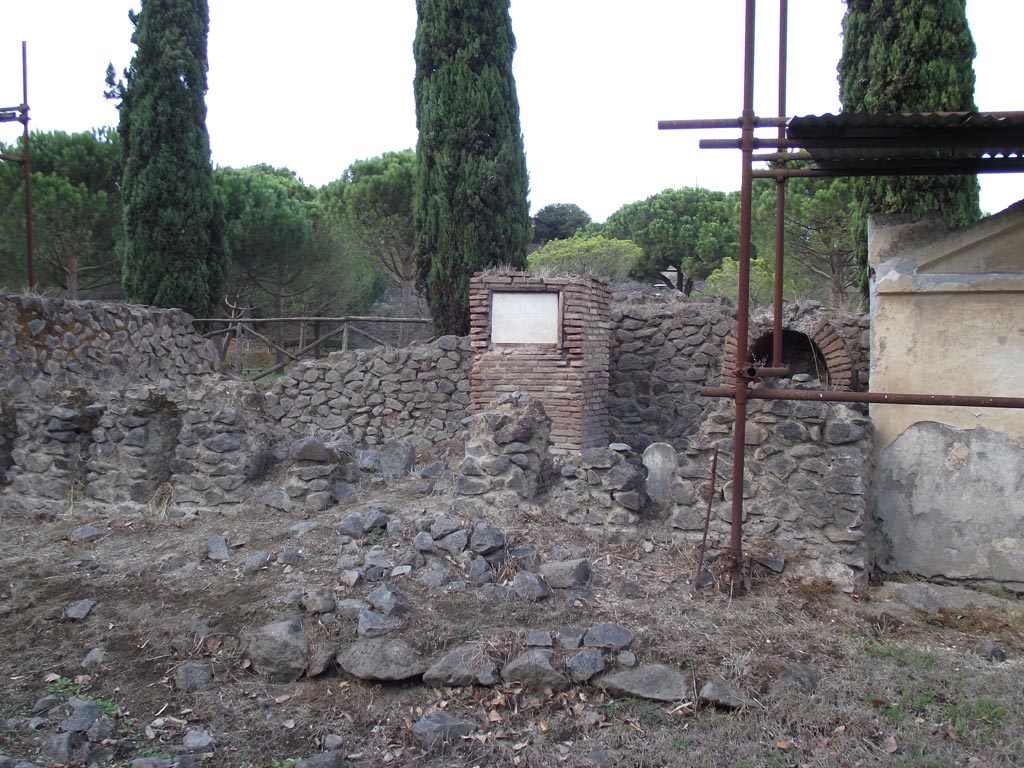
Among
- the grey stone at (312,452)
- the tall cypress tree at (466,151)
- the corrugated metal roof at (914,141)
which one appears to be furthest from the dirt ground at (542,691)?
the tall cypress tree at (466,151)

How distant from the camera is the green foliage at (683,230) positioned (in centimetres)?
3120

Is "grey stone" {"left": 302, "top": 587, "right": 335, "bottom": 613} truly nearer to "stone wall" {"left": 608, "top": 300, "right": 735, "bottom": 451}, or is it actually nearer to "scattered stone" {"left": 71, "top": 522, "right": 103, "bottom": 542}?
"scattered stone" {"left": 71, "top": 522, "right": 103, "bottom": 542}

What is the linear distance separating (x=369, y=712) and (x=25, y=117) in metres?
9.60

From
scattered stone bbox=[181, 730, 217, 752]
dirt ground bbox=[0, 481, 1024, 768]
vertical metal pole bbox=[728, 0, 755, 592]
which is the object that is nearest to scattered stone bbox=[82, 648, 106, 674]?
dirt ground bbox=[0, 481, 1024, 768]

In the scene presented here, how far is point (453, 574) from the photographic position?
5102 mm

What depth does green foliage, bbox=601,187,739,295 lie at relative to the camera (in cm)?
3120

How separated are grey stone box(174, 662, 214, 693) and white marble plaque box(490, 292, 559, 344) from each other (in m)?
6.35

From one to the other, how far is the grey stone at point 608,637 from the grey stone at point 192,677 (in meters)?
1.89

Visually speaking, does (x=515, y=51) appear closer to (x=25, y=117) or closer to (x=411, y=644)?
(x=25, y=117)

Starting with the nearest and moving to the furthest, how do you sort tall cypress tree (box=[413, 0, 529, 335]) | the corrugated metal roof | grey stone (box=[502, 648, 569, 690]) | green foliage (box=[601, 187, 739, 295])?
grey stone (box=[502, 648, 569, 690]) → the corrugated metal roof → tall cypress tree (box=[413, 0, 529, 335]) → green foliage (box=[601, 187, 739, 295])

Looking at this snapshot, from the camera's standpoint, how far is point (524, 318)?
988 centimetres

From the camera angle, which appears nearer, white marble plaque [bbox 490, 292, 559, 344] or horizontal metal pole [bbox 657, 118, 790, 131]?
horizontal metal pole [bbox 657, 118, 790, 131]

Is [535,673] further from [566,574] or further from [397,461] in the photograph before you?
[397,461]

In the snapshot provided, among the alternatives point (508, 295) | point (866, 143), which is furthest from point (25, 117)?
point (866, 143)
